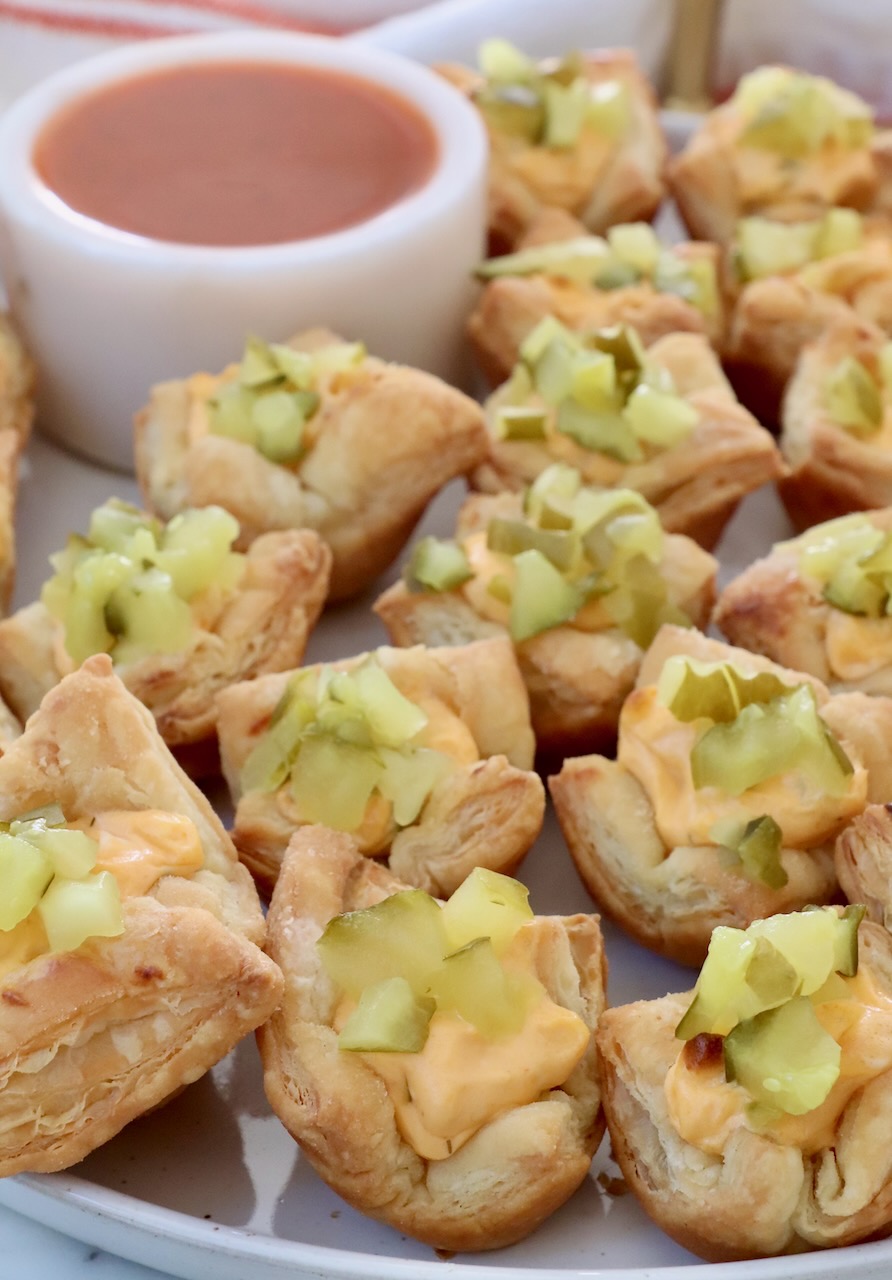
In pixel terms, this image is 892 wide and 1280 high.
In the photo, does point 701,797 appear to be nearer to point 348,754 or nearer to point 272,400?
point 348,754

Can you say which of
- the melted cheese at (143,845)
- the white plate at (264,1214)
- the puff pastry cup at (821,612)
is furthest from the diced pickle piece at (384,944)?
the puff pastry cup at (821,612)

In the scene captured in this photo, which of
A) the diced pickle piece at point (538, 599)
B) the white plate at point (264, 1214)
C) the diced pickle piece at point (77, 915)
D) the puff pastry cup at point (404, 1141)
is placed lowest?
the white plate at point (264, 1214)

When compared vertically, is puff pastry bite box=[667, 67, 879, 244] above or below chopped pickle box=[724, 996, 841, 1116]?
above

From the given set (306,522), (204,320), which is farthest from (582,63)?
(306,522)

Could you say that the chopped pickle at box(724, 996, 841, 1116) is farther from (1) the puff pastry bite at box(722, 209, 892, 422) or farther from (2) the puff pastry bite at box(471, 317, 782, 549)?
(1) the puff pastry bite at box(722, 209, 892, 422)

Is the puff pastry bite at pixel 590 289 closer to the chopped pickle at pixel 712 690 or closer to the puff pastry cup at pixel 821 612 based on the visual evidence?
the puff pastry cup at pixel 821 612

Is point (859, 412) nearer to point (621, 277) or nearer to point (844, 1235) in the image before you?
point (621, 277)

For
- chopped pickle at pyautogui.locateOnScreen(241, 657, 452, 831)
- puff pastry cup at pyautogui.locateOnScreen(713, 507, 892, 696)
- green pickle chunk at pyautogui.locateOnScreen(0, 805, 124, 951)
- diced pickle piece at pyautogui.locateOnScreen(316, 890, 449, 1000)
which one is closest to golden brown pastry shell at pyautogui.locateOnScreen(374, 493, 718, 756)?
puff pastry cup at pyautogui.locateOnScreen(713, 507, 892, 696)
